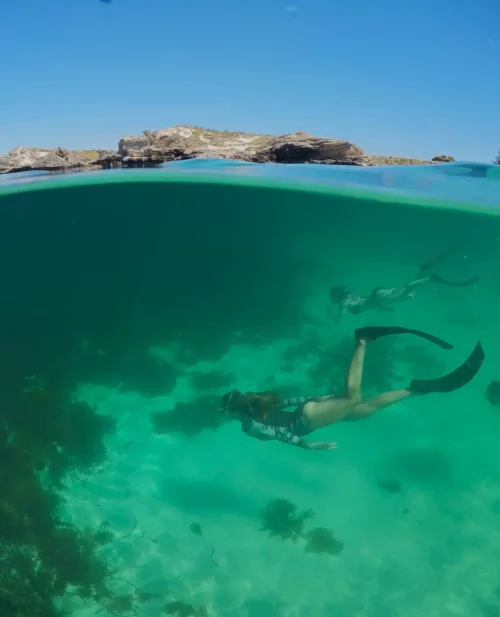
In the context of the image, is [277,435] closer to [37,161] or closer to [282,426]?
[282,426]

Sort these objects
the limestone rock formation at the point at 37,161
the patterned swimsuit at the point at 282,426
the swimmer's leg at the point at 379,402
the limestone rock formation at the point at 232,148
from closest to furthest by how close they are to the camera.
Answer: the patterned swimsuit at the point at 282,426 < the swimmer's leg at the point at 379,402 < the limestone rock formation at the point at 232,148 < the limestone rock formation at the point at 37,161

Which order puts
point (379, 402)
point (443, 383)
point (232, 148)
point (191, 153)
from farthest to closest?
point (232, 148)
point (191, 153)
point (379, 402)
point (443, 383)

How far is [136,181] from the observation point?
1435 centimetres

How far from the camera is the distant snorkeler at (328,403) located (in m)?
7.03

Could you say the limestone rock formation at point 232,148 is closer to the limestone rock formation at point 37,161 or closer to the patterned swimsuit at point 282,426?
the limestone rock formation at point 37,161

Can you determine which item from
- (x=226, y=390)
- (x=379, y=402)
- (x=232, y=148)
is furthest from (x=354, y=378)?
(x=232, y=148)

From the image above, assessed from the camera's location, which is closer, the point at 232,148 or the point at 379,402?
the point at 379,402

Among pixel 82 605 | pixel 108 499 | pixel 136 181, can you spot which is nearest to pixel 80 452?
pixel 108 499

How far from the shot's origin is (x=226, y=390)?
35.3 ft

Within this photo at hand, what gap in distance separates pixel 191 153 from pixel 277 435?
11.2 meters

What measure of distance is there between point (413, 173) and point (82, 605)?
1192 cm

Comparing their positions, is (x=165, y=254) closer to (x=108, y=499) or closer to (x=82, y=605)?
(x=108, y=499)

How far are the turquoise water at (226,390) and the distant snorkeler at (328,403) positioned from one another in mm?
1322

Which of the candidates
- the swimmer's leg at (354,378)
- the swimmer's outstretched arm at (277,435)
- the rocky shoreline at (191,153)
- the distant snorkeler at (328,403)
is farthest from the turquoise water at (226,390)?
the swimmer's leg at (354,378)
